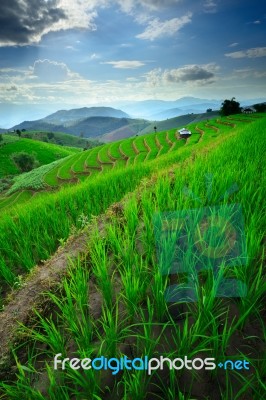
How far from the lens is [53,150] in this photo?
9875 cm

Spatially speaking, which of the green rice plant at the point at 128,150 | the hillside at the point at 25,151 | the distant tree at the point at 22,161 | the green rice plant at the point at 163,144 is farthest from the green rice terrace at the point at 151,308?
the distant tree at the point at 22,161

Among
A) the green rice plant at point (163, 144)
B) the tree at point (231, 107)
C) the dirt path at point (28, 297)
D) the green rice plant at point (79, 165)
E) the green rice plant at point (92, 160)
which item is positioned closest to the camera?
the dirt path at point (28, 297)

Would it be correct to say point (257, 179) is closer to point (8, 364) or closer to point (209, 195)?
point (209, 195)

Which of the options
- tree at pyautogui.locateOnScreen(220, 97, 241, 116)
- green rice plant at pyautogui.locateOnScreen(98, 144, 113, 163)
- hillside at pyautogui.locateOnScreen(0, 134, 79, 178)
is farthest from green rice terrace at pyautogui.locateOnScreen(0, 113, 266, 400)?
tree at pyautogui.locateOnScreen(220, 97, 241, 116)

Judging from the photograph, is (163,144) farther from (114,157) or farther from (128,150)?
(114,157)

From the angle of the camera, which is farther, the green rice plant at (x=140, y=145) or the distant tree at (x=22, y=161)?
the distant tree at (x=22, y=161)

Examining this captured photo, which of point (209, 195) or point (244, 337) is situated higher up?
point (209, 195)

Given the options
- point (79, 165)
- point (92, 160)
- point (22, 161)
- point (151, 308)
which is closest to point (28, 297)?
point (151, 308)

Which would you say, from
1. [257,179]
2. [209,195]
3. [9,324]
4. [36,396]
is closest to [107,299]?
[36,396]

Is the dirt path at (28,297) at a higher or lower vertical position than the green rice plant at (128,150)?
lower

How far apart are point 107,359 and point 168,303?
2.00 feet

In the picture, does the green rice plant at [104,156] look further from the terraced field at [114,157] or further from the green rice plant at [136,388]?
the green rice plant at [136,388]

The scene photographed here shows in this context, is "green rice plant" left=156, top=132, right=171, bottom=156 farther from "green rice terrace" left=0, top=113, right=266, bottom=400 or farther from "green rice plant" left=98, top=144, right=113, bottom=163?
"green rice terrace" left=0, top=113, right=266, bottom=400

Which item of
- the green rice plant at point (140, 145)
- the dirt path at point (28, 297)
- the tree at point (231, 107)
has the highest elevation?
the tree at point (231, 107)
